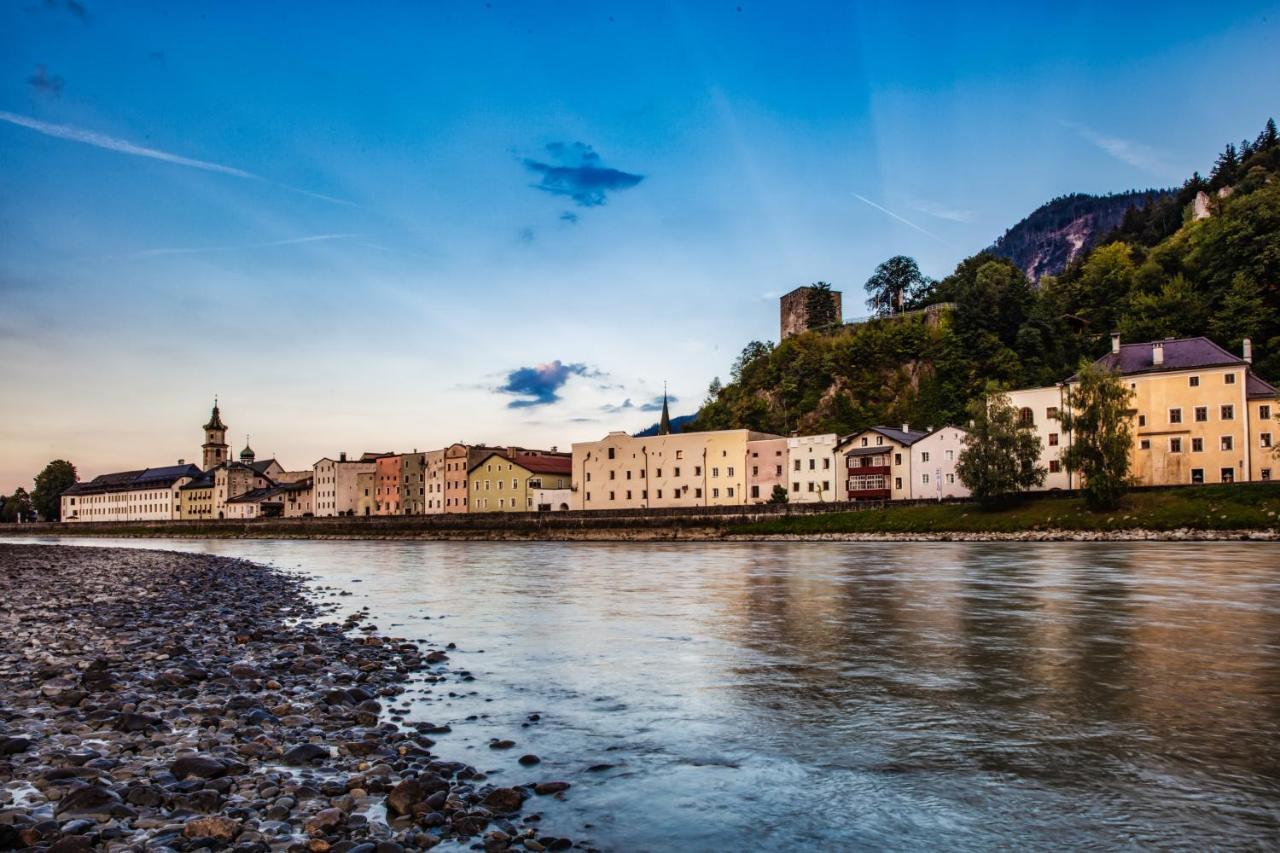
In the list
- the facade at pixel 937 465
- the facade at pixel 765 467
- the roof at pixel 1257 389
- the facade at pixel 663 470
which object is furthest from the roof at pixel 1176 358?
the facade at pixel 663 470

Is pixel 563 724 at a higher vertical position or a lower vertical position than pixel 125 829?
lower

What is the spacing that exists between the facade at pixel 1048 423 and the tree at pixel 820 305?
6628cm

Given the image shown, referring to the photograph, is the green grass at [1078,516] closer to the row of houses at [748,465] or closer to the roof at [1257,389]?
the row of houses at [748,465]

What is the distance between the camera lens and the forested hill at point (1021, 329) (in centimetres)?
8519

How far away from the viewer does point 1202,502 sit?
56.0 meters

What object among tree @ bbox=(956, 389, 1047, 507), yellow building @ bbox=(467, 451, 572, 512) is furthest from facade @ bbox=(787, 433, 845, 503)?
yellow building @ bbox=(467, 451, 572, 512)

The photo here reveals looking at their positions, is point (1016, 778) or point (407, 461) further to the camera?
point (407, 461)

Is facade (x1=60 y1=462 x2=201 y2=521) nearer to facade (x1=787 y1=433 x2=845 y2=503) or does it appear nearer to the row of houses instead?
the row of houses

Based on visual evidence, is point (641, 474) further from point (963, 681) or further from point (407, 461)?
point (963, 681)

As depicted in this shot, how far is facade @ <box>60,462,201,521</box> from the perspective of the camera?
549ft

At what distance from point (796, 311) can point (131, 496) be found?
5602 inches

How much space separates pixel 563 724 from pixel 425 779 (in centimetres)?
298

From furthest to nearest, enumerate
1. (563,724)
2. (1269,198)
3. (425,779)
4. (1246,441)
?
(1269,198) < (1246,441) < (563,724) < (425,779)

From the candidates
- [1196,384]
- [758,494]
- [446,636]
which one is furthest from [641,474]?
[446,636]
